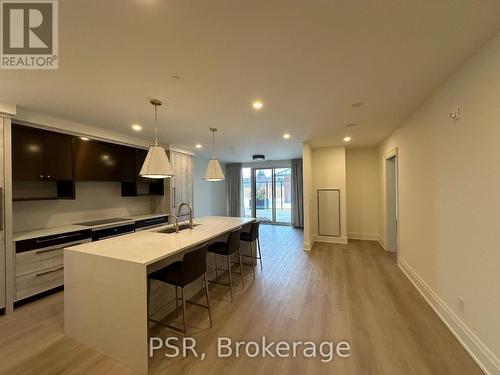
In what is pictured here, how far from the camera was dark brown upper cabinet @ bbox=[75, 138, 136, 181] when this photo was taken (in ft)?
11.5

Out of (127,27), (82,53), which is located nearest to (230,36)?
(127,27)

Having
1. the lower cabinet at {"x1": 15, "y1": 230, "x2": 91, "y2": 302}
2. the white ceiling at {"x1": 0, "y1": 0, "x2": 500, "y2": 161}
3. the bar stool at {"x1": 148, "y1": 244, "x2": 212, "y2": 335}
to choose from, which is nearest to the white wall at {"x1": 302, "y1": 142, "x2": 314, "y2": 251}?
the white ceiling at {"x1": 0, "y1": 0, "x2": 500, "y2": 161}

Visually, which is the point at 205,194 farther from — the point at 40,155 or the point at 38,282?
the point at 38,282

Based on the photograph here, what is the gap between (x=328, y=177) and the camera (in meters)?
5.59

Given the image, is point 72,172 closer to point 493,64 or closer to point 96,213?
point 96,213

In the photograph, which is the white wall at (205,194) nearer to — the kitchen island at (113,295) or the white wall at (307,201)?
the white wall at (307,201)

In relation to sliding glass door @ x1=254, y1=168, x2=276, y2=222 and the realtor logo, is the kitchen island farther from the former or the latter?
sliding glass door @ x1=254, y1=168, x2=276, y2=222

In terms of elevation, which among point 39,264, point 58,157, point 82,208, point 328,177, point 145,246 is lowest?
point 39,264

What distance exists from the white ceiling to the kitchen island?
1.66 meters

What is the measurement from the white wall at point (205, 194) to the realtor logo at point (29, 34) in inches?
205

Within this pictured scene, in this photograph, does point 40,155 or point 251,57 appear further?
point 40,155

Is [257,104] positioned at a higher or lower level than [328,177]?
higher

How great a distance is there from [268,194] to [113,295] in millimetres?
7055

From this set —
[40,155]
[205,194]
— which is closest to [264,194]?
[205,194]
